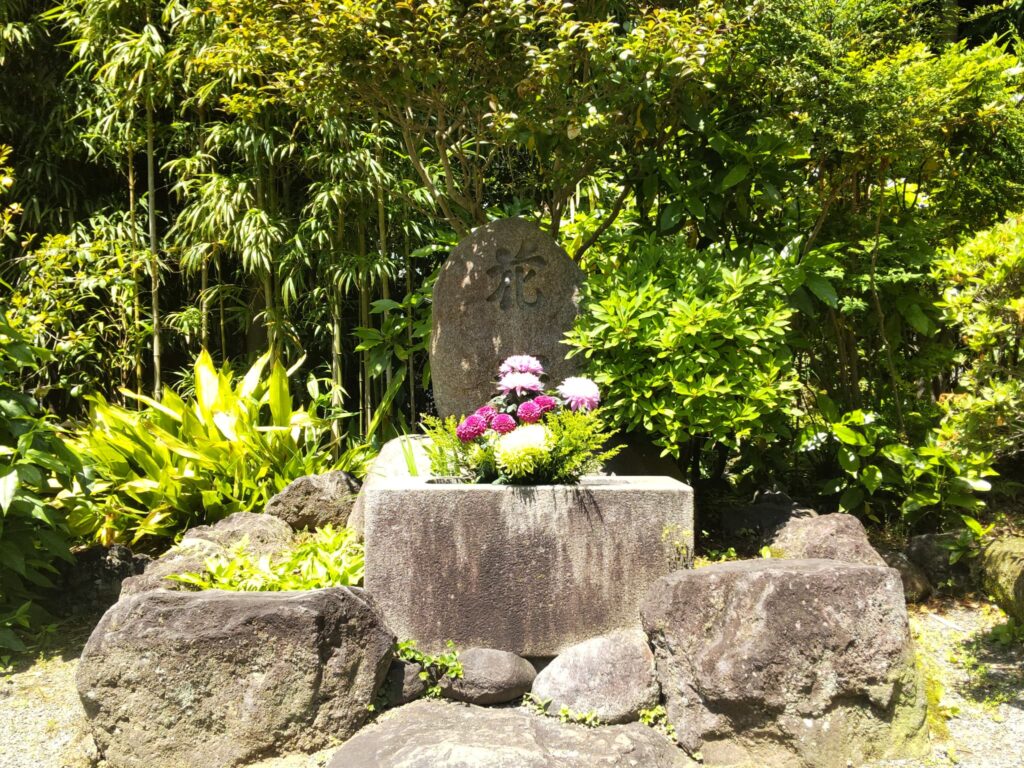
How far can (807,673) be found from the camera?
3098 millimetres

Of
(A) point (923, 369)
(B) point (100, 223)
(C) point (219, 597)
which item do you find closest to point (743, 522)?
(A) point (923, 369)

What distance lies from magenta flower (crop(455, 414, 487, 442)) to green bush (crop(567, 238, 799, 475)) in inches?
27.7

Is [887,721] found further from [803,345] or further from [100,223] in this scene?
[100,223]

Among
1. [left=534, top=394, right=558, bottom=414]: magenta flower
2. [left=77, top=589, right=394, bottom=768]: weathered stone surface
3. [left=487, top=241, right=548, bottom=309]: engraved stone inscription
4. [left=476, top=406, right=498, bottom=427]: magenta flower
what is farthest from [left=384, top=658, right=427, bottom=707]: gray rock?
[left=487, top=241, right=548, bottom=309]: engraved stone inscription

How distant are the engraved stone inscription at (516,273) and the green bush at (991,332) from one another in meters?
2.13

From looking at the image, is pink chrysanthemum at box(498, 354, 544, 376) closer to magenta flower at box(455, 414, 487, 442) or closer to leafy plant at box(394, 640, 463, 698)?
magenta flower at box(455, 414, 487, 442)

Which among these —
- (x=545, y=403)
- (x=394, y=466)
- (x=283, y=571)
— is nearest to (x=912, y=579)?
(x=545, y=403)

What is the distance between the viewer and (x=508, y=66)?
500cm

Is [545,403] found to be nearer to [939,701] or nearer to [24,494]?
[939,701]

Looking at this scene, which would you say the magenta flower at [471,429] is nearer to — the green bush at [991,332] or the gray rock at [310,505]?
the gray rock at [310,505]

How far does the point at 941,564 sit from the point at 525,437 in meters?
2.32

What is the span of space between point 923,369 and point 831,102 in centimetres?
166

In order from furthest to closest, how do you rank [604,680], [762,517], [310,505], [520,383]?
[310,505] → [762,517] → [520,383] → [604,680]

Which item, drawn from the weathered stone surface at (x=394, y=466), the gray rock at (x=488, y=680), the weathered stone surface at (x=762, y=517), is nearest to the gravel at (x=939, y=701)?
the gray rock at (x=488, y=680)
